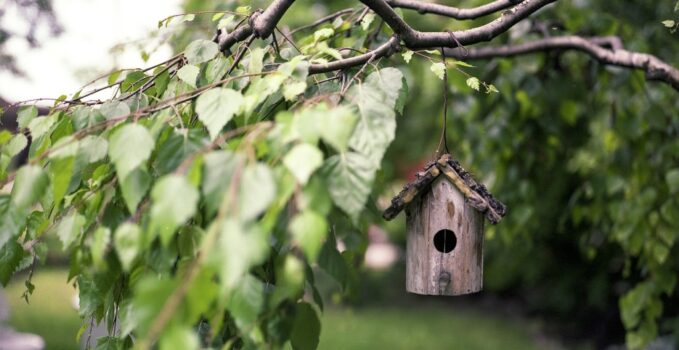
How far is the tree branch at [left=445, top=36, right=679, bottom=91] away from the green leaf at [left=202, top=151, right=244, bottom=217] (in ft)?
3.87

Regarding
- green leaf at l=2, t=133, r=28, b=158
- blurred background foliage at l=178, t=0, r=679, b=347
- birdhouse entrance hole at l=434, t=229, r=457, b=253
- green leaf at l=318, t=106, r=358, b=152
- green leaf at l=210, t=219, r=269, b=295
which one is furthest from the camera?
blurred background foliage at l=178, t=0, r=679, b=347

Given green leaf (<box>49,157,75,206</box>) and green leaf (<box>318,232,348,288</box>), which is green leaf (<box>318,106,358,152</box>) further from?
green leaf (<box>49,157,75,206</box>)

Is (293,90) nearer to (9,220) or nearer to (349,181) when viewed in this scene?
(349,181)

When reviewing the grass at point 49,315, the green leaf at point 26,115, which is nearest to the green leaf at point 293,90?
the green leaf at point 26,115

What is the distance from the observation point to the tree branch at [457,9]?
61.7 inches

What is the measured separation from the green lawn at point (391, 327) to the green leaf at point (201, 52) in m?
4.14

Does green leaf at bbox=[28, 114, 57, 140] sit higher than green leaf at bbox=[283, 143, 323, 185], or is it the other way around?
green leaf at bbox=[28, 114, 57, 140]

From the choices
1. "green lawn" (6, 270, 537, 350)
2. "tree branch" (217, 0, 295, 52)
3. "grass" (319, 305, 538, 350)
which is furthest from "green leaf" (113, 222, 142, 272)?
"grass" (319, 305, 538, 350)

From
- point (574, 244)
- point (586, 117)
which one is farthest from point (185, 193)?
point (574, 244)

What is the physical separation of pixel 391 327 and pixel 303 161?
19.0ft

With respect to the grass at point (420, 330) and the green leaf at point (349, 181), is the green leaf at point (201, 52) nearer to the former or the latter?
the green leaf at point (349, 181)

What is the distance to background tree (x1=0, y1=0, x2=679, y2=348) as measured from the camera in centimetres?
82

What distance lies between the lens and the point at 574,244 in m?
5.51

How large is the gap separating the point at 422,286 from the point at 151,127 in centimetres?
81
